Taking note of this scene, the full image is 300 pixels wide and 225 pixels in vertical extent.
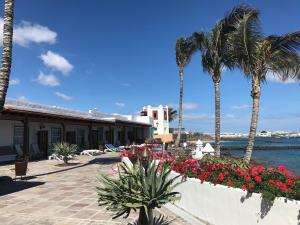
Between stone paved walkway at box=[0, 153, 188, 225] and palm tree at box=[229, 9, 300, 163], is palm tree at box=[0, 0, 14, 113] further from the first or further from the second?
palm tree at box=[229, 9, 300, 163]

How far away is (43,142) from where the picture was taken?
88.0ft

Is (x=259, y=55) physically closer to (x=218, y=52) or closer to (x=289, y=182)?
(x=218, y=52)

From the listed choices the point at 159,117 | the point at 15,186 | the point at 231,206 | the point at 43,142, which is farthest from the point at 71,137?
the point at 159,117

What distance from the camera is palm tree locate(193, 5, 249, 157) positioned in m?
17.5

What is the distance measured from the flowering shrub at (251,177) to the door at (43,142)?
19.8 metres

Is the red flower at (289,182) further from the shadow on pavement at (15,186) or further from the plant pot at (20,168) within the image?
the plant pot at (20,168)

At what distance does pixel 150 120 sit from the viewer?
5553cm

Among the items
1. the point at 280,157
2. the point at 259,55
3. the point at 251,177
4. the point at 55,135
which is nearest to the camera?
the point at 251,177

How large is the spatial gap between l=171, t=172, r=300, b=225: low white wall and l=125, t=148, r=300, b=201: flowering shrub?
0.43 ft

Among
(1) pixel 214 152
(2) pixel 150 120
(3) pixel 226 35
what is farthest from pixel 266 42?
(2) pixel 150 120

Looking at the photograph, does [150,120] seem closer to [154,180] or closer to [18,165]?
[18,165]

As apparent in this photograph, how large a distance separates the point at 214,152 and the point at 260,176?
11.2 metres

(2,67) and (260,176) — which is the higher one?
(2,67)

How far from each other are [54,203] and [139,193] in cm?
446
